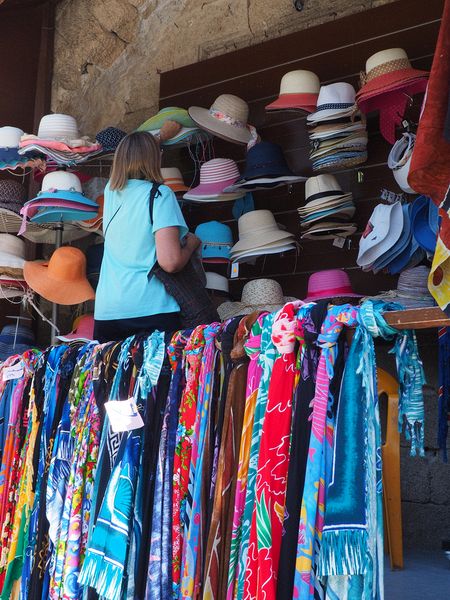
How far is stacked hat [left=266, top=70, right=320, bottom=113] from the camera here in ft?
12.5

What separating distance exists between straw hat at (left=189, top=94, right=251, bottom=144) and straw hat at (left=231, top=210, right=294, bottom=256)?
0.44 metres

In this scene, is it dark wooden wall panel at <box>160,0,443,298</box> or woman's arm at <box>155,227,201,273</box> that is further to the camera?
dark wooden wall panel at <box>160,0,443,298</box>

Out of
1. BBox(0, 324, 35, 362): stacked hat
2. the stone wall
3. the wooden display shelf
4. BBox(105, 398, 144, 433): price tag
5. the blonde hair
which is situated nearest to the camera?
the wooden display shelf

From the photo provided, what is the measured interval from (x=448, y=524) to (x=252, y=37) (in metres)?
2.75

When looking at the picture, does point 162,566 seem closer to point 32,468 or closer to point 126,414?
point 126,414

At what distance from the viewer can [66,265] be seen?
4.09 m

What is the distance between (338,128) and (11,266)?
78.0 inches

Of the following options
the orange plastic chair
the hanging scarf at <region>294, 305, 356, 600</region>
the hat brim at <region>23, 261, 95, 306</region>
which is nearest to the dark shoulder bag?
the orange plastic chair

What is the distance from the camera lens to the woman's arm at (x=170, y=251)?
284 cm

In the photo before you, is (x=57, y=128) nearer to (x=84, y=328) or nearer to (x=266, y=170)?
(x=84, y=328)

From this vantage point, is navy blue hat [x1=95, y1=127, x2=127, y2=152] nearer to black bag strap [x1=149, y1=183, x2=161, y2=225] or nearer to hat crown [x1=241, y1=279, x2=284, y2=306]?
hat crown [x1=241, y1=279, x2=284, y2=306]

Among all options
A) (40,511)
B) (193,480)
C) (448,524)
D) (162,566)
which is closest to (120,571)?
(162,566)

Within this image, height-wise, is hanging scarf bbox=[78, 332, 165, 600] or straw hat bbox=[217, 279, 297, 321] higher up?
straw hat bbox=[217, 279, 297, 321]

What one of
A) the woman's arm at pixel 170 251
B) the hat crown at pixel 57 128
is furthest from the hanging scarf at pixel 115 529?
the hat crown at pixel 57 128
